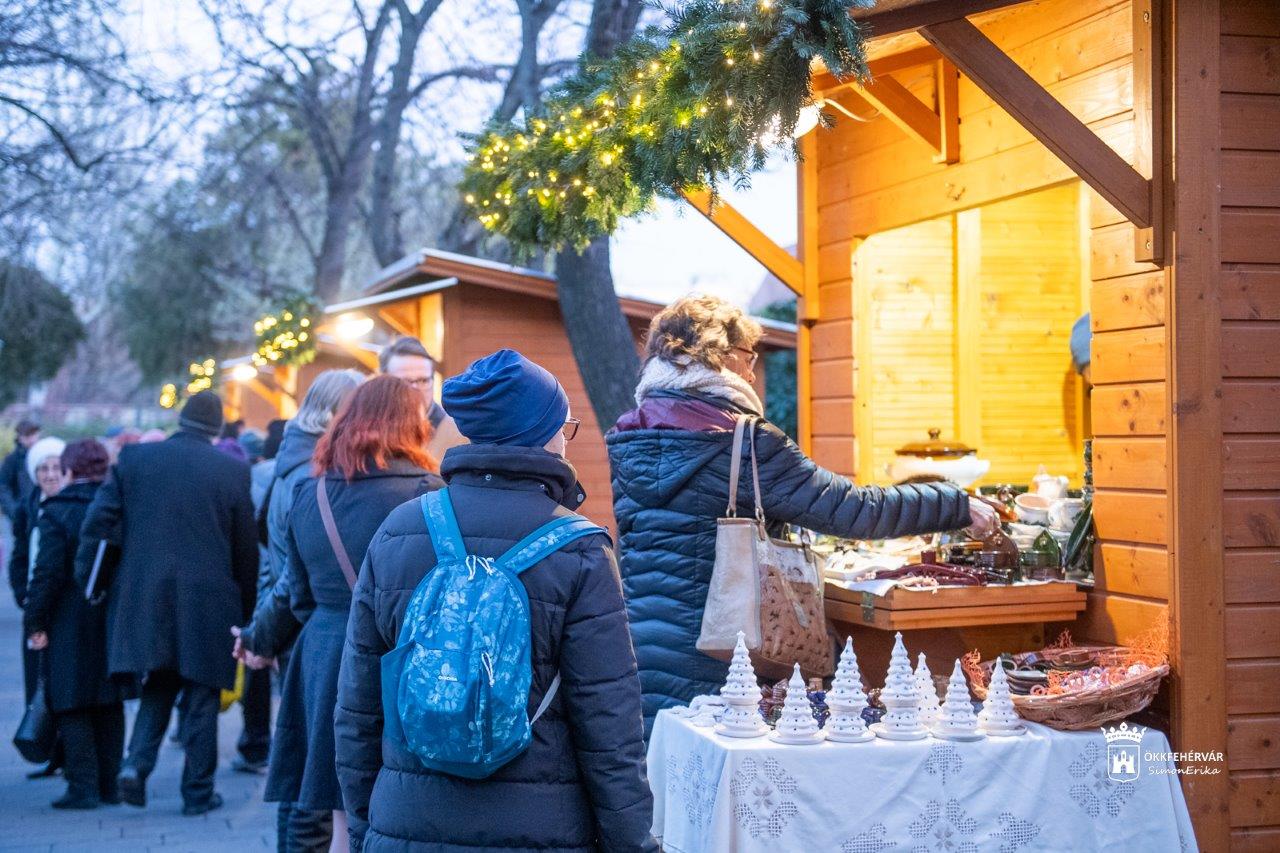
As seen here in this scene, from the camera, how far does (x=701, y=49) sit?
13.3 feet

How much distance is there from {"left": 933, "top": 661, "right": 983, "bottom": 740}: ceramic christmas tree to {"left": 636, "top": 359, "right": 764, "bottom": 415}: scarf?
39.7 inches

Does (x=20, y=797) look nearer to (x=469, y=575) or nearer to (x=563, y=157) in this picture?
(x=563, y=157)

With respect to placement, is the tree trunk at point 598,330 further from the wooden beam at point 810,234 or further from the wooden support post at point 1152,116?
the wooden support post at point 1152,116

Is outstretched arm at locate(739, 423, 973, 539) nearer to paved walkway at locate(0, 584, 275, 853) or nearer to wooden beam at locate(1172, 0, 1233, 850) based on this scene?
wooden beam at locate(1172, 0, 1233, 850)

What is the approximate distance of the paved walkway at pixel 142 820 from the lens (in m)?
6.50

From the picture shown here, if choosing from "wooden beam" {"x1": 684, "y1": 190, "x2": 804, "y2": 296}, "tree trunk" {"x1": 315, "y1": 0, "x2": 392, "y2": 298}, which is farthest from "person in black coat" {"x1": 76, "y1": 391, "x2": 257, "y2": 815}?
"tree trunk" {"x1": 315, "y1": 0, "x2": 392, "y2": 298}

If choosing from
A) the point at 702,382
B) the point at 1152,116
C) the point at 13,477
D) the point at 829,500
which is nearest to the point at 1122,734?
the point at 829,500

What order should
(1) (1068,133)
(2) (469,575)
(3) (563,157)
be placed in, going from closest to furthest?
1. (2) (469,575)
2. (1) (1068,133)
3. (3) (563,157)

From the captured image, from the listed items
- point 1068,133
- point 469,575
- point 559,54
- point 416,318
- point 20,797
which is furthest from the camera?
point 559,54

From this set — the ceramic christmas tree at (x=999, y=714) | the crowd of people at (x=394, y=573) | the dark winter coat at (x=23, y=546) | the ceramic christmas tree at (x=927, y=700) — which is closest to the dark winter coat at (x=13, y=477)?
the dark winter coat at (x=23, y=546)

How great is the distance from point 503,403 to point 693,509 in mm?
1535

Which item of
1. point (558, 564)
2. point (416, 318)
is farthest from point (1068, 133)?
point (416, 318)

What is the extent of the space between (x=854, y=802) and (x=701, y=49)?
2.16 m

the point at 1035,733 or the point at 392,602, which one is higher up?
the point at 392,602
